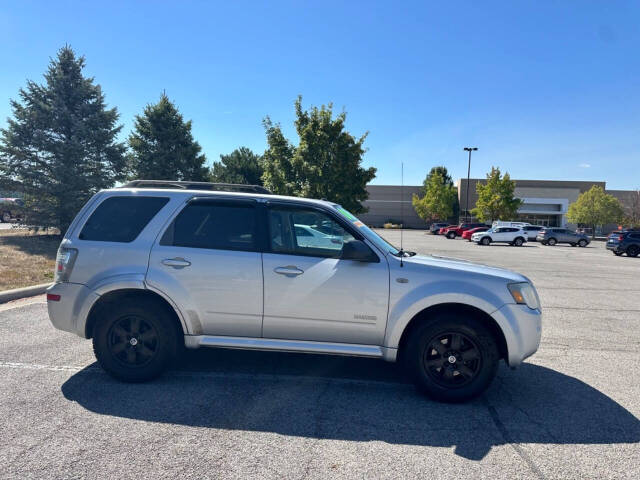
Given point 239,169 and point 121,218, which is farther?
point 239,169

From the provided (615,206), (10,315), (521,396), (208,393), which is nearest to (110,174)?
(10,315)

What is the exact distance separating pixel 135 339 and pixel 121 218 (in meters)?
1.22

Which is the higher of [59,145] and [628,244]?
[59,145]

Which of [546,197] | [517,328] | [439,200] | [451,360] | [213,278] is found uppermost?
[546,197]

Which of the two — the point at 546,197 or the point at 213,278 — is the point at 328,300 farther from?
the point at 546,197

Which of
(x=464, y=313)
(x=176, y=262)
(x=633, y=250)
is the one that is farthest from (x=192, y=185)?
(x=633, y=250)

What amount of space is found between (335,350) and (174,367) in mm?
1882

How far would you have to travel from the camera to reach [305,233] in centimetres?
403

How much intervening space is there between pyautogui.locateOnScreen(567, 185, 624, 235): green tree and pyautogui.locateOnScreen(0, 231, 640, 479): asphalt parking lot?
52050 millimetres

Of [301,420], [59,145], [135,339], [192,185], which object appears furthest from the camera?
[59,145]

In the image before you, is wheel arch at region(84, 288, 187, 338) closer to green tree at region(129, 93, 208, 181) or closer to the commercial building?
green tree at region(129, 93, 208, 181)

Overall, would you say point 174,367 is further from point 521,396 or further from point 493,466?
point 521,396

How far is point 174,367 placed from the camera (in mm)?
4285

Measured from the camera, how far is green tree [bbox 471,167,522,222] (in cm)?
4816
